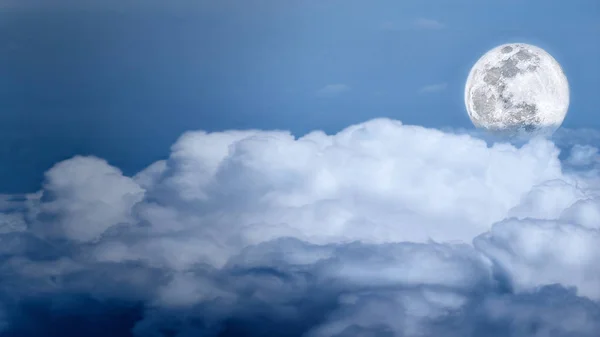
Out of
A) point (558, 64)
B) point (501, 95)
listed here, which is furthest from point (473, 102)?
point (558, 64)

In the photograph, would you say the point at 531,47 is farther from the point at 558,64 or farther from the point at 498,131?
the point at 498,131

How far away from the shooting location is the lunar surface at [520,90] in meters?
28.1

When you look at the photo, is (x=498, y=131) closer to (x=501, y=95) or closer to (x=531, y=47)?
(x=501, y=95)

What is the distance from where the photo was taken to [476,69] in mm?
29078

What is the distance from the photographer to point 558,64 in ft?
94.2

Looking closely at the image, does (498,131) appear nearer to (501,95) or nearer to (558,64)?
(501,95)

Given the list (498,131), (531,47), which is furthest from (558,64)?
(498,131)

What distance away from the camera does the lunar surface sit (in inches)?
1105

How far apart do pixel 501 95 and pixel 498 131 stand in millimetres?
1260

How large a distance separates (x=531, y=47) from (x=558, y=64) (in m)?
1.10

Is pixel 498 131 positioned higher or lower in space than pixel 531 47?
lower

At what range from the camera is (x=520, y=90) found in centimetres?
2812

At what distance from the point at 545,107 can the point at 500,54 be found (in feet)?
7.97

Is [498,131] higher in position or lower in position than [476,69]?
lower
